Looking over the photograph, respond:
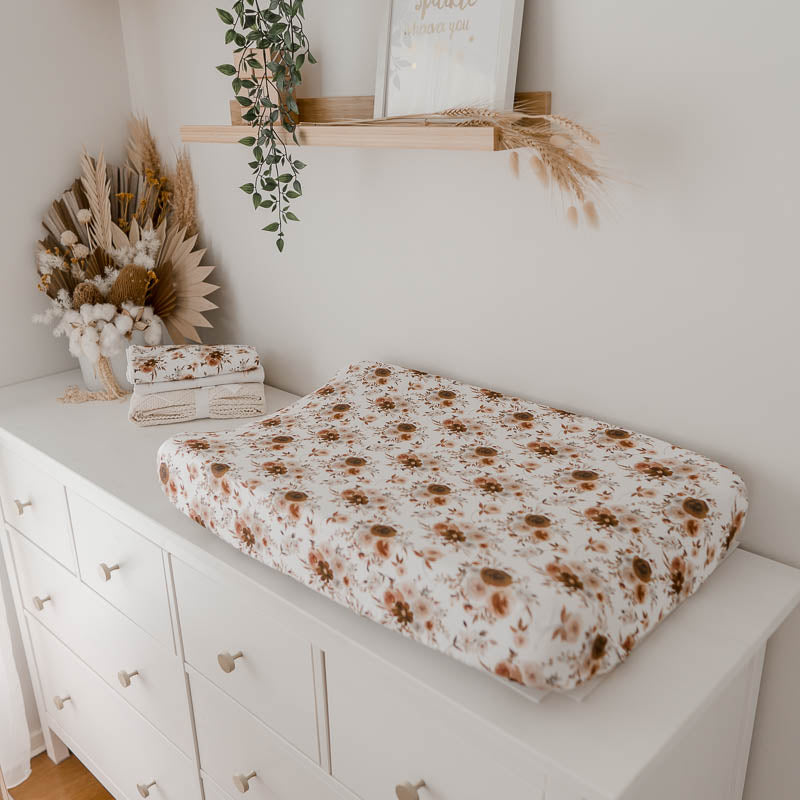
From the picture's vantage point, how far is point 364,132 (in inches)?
48.1

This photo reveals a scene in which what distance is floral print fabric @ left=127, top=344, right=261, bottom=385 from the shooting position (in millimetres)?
1597

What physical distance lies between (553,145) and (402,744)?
32.1 inches

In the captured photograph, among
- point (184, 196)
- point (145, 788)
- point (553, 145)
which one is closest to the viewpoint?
point (553, 145)

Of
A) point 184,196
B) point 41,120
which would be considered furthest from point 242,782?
point 41,120

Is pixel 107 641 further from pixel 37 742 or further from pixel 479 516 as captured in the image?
pixel 479 516

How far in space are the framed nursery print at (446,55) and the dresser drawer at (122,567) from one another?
0.85 meters

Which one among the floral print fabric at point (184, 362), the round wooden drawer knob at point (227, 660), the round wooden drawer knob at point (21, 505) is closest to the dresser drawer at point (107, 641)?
the round wooden drawer knob at point (21, 505)

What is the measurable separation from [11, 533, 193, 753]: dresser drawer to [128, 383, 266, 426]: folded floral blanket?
1.23ft

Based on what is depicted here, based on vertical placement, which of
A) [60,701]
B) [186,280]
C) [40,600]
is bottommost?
[60,701]

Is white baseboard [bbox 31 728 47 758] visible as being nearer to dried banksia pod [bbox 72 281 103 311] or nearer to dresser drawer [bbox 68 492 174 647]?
dresser drawer [bbox 68 492 174 647]

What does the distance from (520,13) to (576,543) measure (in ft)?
2.48

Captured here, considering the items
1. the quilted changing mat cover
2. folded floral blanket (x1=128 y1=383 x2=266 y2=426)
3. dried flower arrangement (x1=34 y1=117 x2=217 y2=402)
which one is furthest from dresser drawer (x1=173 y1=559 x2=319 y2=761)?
dried flower arrangement (x1=34 y1=117 x2=217 y2=402)

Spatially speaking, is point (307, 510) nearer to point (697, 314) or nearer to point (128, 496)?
point (128, 496)

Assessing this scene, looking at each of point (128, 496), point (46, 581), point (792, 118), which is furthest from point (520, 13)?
point (46, 581)
